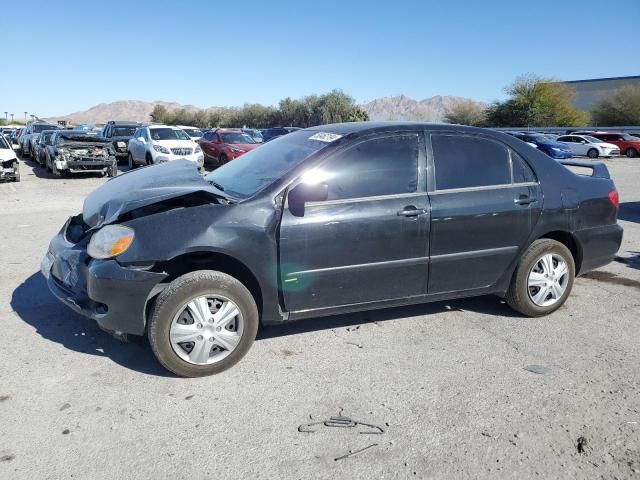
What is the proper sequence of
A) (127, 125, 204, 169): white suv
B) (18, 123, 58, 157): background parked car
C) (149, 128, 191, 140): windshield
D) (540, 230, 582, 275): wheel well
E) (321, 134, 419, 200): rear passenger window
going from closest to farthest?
(321, 134, 419, 200): rear passenger window
(540, 230, 582, 275): wheel well
(127, 125, 204, 169): white suv
(149, 128, 191, 140): windshield
(18, 123, 58, 157): background parked car

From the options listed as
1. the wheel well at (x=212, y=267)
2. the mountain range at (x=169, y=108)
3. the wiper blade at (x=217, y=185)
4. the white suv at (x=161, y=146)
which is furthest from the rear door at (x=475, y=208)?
the mountain range at (x=169, y=108)

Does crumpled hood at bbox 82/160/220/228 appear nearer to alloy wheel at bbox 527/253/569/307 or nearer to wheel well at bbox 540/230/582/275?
alloy wheel at bbox 527/253/569/307

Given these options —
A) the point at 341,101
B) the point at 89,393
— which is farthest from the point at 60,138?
the point at 341,101

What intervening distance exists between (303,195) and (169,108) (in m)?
168

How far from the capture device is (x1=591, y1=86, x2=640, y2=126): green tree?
52.2 m

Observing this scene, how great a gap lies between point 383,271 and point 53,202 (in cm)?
974

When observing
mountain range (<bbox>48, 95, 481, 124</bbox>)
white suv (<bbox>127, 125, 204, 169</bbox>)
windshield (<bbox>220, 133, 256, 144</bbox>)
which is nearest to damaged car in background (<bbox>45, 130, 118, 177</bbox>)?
white suv (<bbox>127, 125, 204, 169</bbox>)

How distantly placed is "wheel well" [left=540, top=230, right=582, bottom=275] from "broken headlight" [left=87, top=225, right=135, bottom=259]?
3.47 m

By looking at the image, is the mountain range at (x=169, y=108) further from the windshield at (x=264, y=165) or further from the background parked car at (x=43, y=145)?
the windshield at (x=264, y=165)

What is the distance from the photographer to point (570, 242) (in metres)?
4.66

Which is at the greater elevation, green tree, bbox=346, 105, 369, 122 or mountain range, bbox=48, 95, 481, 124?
mountain range, bbox=48, 95, 481, 124

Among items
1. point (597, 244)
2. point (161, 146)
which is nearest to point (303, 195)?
point (597, 244)

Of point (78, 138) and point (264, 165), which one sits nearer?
point (264, 165)

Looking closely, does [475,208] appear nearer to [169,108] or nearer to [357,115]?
[357,115]
